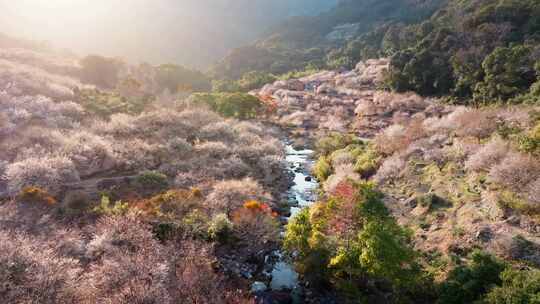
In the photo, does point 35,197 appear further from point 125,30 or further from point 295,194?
point 125,30

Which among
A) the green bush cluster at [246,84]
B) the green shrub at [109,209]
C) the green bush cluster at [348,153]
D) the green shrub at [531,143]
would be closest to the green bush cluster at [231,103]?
the green bush cluster at [348,153]

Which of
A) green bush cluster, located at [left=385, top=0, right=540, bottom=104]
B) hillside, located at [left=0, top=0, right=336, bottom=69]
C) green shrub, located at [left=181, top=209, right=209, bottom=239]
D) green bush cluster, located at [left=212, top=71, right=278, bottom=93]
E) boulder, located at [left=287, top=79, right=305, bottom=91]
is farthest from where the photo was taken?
hillside, located at [left=0, top=0, right=336, bottom=69]

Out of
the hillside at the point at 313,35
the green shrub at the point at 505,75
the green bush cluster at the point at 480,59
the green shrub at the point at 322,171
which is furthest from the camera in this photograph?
the hillside at the point at 313,35

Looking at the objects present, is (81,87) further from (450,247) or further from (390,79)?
(450,247)

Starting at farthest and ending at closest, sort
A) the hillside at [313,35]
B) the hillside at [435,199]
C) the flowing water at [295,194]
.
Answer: the hillside at [313,35] < the flowing water at [295,194] < the hillside at [435,199]

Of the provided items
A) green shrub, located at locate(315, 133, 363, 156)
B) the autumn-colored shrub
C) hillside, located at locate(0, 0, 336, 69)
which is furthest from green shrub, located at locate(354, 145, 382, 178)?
hillside, located at locate(0, 0, 336, 69)

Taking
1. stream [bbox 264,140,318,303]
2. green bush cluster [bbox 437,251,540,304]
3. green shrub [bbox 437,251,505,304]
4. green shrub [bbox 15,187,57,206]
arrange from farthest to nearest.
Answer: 1. green shrub [bbox 15,187,57,206]
2. stream [bbox 264,140,318,303]
3. green shrub [bbox 437,251,505,304]
4. green bush cluster [bbox 437,251,540,304]

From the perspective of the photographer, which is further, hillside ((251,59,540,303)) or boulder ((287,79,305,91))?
boulder ((287,79,305,91))

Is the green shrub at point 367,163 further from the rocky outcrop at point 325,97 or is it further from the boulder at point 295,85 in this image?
the boulder at point 295,85

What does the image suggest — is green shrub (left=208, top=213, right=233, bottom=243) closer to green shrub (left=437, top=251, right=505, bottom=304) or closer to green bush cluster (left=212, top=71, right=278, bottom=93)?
green shrub (left=437, top=251, right=505, bottom=304)
